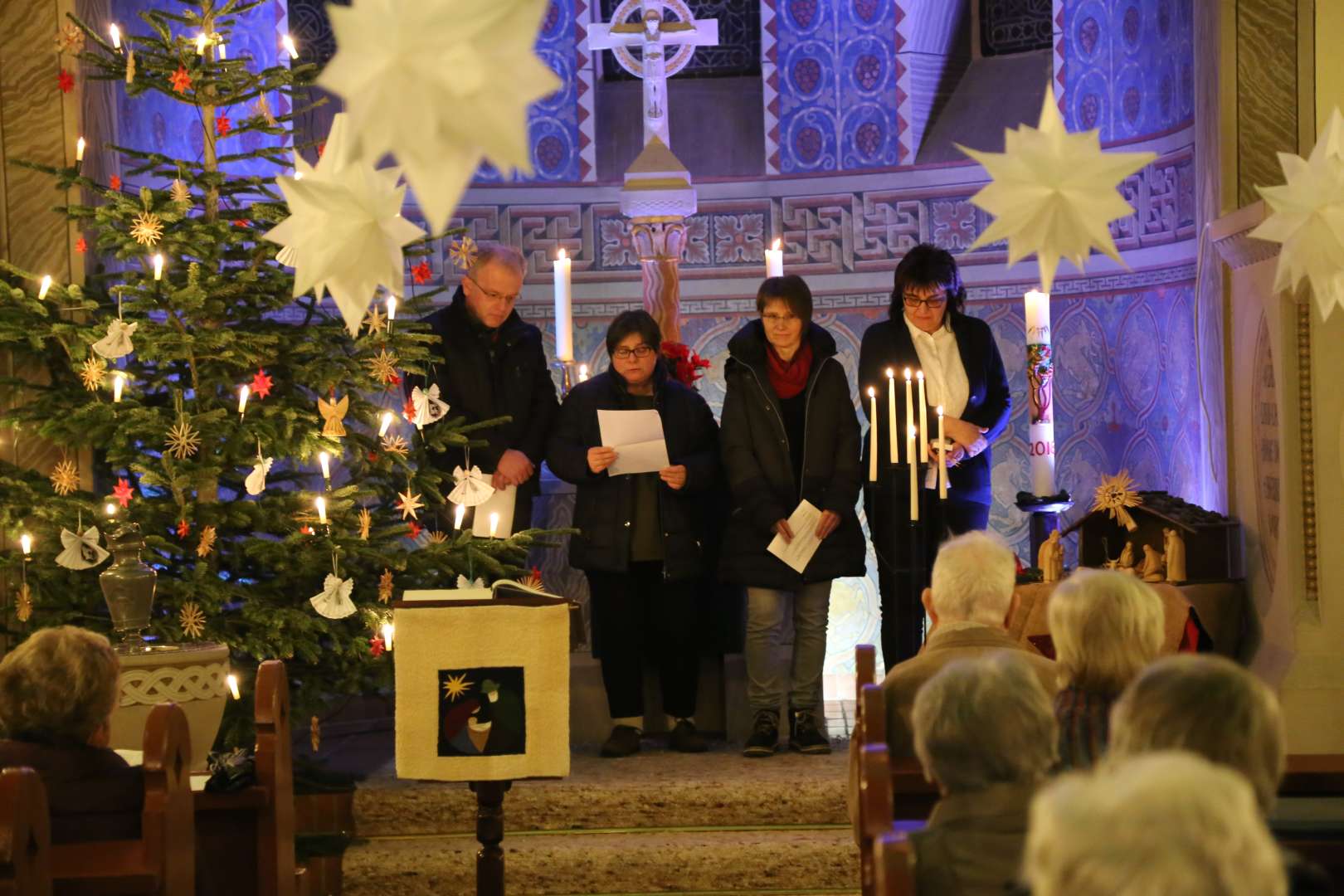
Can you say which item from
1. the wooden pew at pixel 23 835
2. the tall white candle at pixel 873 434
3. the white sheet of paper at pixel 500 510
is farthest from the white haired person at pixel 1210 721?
the white sheet of paper at pixel 500 510

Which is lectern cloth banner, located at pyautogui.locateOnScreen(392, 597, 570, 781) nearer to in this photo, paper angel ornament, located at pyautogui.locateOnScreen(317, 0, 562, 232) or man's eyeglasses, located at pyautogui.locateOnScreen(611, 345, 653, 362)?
man's eyeglasses, located at pyautogui.locateOnScreen(611, 345, 653, 362)

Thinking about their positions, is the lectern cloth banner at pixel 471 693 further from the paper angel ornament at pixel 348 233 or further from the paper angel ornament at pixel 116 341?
the paper angel ornament at pixel 348 233

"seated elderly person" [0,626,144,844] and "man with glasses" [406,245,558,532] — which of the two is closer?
"seated elderly person" [0,626,144,844]

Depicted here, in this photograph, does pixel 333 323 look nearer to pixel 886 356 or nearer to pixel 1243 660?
pixel 886 356

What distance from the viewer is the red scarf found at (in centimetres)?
566

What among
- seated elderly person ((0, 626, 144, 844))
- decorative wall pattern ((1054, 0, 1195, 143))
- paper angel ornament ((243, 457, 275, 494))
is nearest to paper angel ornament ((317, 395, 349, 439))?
paper angel ornament ((243, 457, 275, 494))

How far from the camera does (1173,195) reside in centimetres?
770

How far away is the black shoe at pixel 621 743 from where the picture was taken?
220 inches

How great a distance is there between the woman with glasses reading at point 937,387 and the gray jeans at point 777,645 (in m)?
0.22

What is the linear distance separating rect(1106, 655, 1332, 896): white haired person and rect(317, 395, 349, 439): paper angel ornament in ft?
11.3

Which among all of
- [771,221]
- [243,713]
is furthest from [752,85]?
[243,713]

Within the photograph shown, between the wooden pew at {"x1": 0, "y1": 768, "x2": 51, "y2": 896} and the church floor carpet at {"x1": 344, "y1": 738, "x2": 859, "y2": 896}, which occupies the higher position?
the wooden pew at {"x1": 0, "y1": 768, "x2": 51, "y2": 896}

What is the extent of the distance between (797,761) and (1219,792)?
13.5 feet

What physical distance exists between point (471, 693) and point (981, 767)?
2.11m
